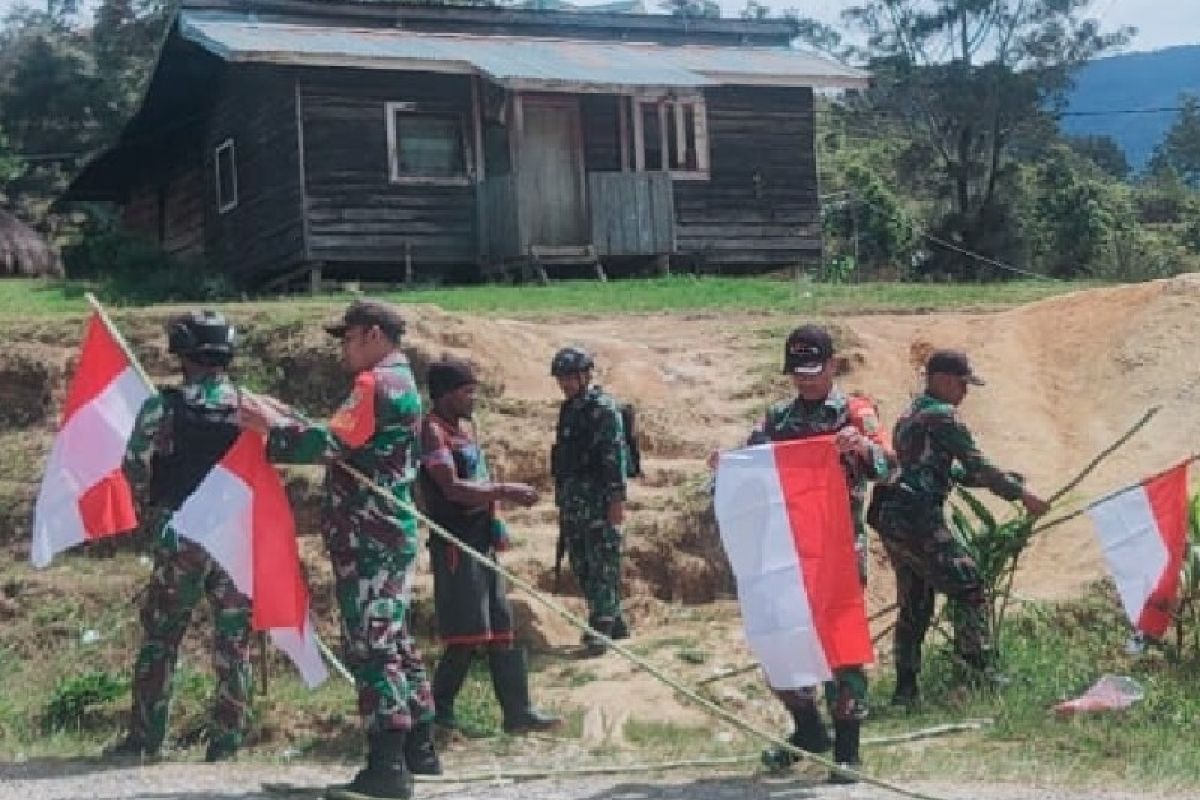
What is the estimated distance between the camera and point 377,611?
633 centimetres

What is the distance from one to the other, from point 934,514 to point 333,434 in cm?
328

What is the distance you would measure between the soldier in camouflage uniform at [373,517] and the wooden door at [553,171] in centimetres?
1690

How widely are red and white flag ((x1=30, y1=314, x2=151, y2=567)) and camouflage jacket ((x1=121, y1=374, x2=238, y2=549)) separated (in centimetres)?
48

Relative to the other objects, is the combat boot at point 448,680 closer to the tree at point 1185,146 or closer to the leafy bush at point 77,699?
the leafy bush at point 77,699

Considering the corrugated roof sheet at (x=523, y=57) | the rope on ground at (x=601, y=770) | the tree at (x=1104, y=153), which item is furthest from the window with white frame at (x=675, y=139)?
the tree at (x=1104, y=153)

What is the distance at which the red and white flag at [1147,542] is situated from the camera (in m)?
8.48

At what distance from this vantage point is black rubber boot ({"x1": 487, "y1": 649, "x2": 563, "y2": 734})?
800 cm

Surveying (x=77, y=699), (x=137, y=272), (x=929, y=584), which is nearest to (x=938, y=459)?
(x=929, y=584)

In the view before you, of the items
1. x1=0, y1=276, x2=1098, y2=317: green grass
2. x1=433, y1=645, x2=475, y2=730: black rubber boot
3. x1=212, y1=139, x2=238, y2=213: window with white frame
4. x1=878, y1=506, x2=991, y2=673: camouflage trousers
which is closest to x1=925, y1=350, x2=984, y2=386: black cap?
x1=878, y1=506, x2=991, y2=673: camouflage trousers

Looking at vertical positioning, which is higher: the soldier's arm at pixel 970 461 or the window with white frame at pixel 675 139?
the window with white frame at pixel 675 139

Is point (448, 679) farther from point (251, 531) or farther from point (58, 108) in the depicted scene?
point (58, 108)

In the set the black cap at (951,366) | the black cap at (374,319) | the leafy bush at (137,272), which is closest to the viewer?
the black cap at (374,319)

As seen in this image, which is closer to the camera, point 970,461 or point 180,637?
point 180,637

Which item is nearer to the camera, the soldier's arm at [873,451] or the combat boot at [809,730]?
the soldier's arm at [873,451]
